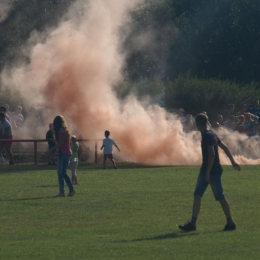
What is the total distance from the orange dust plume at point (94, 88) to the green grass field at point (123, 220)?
28.4 feet

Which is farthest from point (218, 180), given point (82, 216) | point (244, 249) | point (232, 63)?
point (232, 63)

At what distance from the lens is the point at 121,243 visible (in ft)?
39.9

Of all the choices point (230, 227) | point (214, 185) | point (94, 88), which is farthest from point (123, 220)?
point (94, 88)

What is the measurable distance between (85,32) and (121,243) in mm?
23211

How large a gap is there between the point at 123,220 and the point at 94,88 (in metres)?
19.8

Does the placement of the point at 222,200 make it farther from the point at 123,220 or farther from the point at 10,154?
the point at 10,154

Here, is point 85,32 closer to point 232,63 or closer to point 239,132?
point 239,132

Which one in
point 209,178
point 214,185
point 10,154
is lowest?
point 214,185

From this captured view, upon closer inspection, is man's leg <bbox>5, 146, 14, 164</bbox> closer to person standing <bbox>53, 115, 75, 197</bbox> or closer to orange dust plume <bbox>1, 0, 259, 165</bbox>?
orange dust plume <bbox>1, 0, 259, 165</bbox>

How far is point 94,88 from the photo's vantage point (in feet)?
112

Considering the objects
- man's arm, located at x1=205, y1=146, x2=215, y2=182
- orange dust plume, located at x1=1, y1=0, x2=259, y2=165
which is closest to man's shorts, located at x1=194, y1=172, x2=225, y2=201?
man's arm, located at x1=205, y1=146, x2=215, y2=182

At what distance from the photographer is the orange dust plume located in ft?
109

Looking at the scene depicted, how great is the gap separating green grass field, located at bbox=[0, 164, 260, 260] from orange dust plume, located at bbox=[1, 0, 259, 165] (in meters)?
8.67

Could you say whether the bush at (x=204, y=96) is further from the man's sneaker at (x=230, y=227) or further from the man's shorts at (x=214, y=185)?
the man's sneaker at (x=230, y=227)
